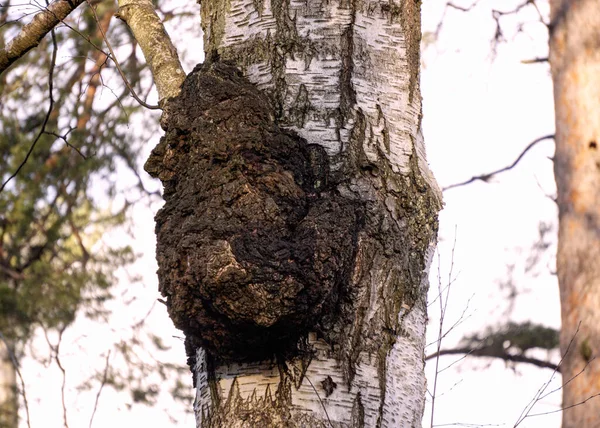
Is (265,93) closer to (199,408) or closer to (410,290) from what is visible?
(410,290)

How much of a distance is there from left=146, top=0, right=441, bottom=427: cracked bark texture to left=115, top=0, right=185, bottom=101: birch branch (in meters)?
0.11

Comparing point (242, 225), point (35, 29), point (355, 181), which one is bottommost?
point (242, 225)

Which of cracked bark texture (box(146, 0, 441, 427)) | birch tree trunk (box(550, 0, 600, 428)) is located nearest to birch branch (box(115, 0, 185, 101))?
cracked bark texture (box(146, 0, 441, 427))

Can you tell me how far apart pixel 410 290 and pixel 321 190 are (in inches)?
11.4

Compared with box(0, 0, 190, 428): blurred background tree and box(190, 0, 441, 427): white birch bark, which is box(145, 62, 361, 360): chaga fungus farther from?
box(0, 0, 190, 428): blurred background tree

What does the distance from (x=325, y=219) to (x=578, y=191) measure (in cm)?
383

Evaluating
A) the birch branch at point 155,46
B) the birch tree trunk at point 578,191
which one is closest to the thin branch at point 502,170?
the birch tree trunk at point 578,191

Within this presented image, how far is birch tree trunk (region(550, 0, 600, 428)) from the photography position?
177 inches

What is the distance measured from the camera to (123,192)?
21.0ft

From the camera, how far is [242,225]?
1469mm

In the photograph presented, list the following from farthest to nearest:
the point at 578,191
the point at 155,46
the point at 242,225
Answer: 1. the point at 578,191
2. the point at 155,46
3. the point at 242,225

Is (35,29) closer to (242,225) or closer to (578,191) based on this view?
(242,225)

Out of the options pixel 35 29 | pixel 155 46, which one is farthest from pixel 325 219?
pixel 35 29

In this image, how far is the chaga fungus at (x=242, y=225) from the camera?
140 cm
